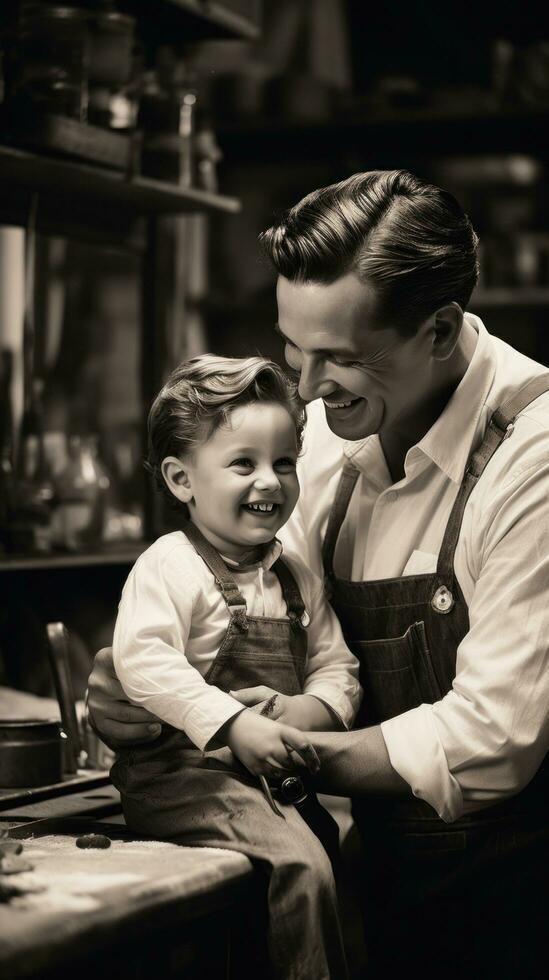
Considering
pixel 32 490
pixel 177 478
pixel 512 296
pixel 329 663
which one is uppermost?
pixel 177 478

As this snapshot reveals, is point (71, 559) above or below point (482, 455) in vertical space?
below

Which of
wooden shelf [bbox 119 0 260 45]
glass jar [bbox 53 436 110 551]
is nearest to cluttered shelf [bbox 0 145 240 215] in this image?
wooden shelf [bbox 119 0 260 45]

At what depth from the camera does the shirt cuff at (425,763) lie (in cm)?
169

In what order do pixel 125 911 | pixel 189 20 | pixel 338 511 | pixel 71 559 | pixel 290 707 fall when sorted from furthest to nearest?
pixel 189 20 < pixel 71 559 < pixel 338 511 < pixel 290 707 < pixel 125 911

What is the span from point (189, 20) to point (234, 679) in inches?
75.1

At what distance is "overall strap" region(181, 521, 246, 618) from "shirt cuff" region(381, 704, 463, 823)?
0.83ft

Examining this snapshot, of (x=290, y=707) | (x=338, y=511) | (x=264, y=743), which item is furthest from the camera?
(x=338, y=511)

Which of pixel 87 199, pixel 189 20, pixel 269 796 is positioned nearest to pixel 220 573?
pixel 269 796

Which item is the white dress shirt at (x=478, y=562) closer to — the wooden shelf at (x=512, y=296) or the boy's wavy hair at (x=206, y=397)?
the boy's wavy hair at (x=206, y=397)

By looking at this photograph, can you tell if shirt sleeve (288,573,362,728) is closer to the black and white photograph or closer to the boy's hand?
the black and white photograph

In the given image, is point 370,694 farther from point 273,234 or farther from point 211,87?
point 211,87

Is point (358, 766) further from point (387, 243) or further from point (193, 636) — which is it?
point (387, 243)

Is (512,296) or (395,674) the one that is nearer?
(395,674)

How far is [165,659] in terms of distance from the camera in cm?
166
